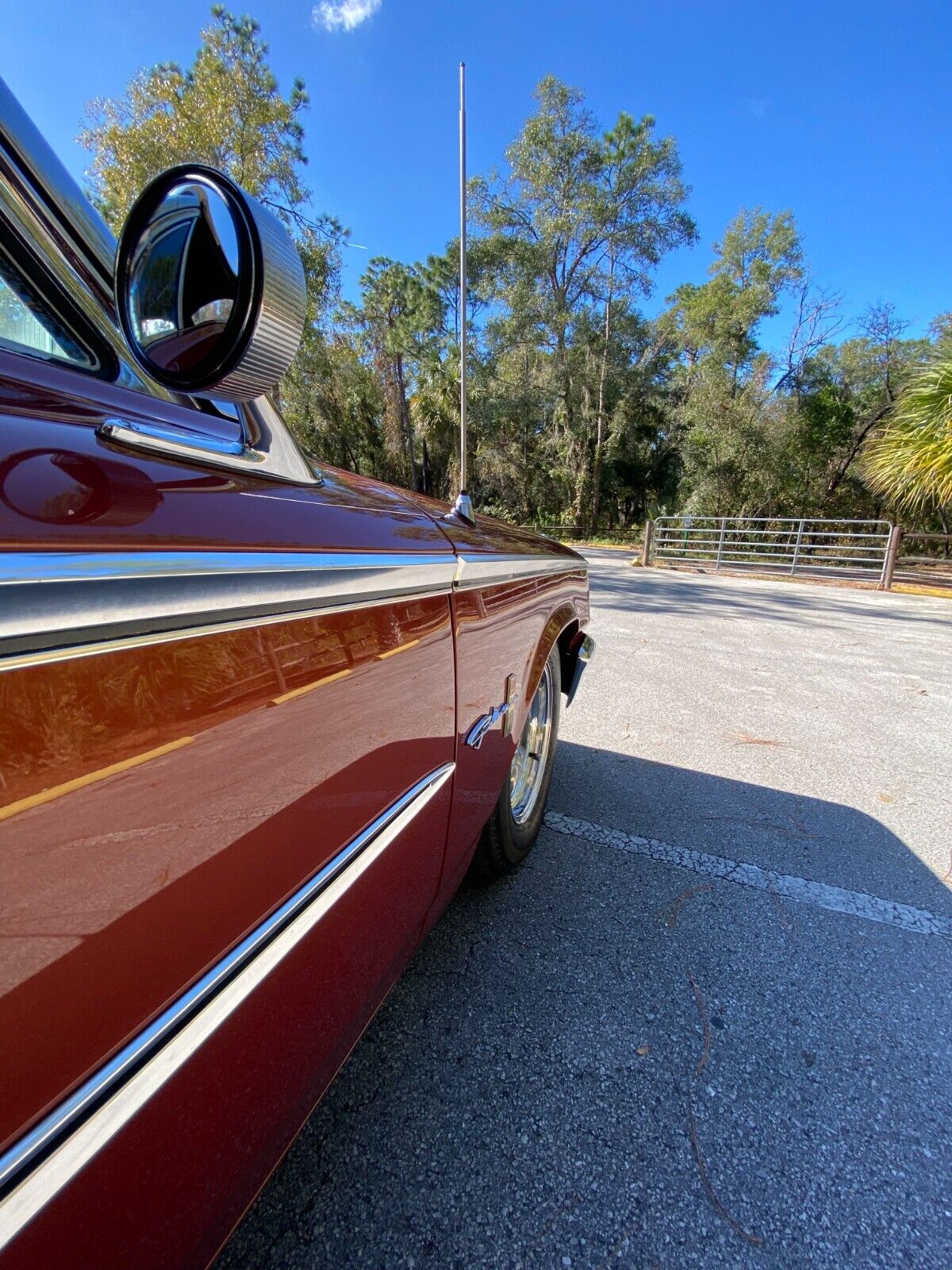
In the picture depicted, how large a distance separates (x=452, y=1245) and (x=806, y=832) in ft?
6.86

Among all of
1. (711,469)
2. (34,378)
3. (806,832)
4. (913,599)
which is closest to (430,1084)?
(34,378)

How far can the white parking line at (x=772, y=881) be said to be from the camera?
2002 mm

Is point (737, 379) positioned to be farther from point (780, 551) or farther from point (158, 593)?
point (158, 593)

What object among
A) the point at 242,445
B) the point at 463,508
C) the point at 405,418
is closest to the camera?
the point at 242,445

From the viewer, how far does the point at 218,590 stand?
68cm

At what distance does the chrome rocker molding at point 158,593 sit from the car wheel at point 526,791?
1174mm

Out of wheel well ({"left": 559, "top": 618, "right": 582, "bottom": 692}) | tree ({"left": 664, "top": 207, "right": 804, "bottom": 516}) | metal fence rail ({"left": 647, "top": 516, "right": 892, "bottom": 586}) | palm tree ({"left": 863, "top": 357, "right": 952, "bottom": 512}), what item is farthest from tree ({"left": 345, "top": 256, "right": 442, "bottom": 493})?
wheel well ({"left": 559, "top": 618, "right": 582, "bottom": 692})

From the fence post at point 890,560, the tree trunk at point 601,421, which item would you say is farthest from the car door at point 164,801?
the tree trunk at point 601,421

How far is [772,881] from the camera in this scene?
7.13ft

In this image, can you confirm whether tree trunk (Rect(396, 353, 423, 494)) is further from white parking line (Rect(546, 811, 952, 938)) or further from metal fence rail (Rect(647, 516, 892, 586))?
white parking line (Rect(546, 811, 952, 938))

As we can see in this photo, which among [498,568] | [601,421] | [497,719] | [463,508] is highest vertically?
[601,421]

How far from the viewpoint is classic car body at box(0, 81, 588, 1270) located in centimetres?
52

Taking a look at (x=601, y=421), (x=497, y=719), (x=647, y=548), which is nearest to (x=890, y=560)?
(x=647, y=548)

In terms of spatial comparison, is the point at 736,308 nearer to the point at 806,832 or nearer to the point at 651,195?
the point at 651,195
